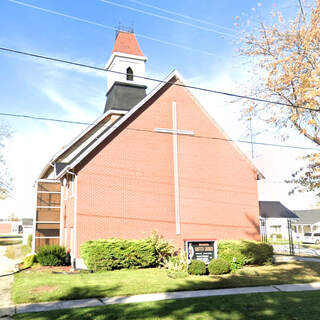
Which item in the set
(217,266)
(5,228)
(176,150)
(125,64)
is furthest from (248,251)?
(5,228)

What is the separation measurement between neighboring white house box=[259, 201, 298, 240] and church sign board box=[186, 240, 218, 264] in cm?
3714

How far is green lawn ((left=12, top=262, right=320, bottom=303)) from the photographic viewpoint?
1284 centimetres

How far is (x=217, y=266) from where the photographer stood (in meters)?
17.3

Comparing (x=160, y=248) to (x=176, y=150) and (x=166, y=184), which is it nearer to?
(x=166, y=184)

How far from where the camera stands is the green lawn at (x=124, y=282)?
1284 centimetres

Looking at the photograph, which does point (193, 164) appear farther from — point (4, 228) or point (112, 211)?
point (4, 228)

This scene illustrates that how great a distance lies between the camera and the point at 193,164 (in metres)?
24.0

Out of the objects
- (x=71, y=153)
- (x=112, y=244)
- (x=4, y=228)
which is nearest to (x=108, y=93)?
(x=71, y=153)

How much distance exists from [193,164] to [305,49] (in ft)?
31.4

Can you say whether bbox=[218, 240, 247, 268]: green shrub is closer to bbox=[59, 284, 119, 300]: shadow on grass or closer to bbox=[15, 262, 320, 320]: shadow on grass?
bbox=[15, 262, 320, 320]: shadow on grass

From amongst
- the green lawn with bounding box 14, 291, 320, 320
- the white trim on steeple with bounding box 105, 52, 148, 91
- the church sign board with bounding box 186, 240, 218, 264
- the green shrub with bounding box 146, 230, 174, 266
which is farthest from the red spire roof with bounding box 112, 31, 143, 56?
the green lawn with bounding box 14, 291, 320, 320

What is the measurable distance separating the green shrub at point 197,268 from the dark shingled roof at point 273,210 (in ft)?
136

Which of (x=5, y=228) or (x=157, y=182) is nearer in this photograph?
(x=157, y=182)

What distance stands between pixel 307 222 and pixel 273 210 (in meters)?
12.4
